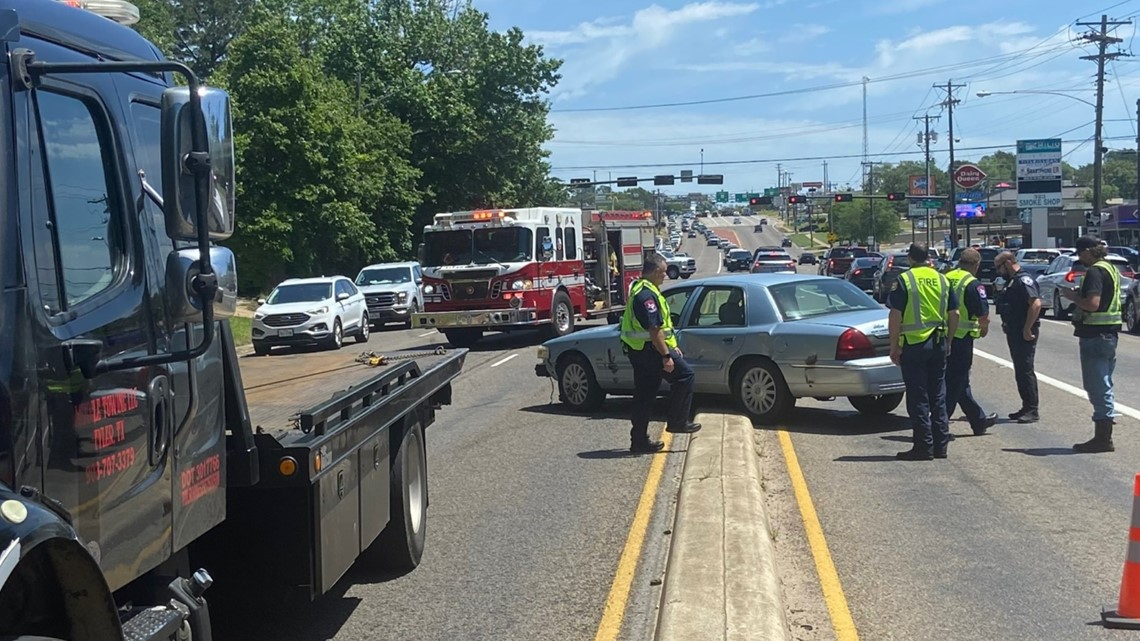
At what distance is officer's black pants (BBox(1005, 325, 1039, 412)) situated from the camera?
1285cm

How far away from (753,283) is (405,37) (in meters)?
47.0

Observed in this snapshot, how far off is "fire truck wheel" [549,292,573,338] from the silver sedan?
10484mm

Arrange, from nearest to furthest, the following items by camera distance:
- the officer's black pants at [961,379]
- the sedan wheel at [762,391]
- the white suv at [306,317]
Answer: the officer's black pants at [961,379], the sedan wheel at [762,391], the white suv at [306,317]

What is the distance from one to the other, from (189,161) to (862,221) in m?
134

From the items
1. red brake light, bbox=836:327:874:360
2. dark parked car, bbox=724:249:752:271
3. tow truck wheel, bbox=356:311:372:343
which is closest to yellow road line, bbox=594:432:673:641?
red brake light, bbox=836:327:874:360

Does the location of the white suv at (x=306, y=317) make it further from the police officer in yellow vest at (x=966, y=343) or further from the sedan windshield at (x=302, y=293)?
the police officer in yellow vest at (x=966, y=343)

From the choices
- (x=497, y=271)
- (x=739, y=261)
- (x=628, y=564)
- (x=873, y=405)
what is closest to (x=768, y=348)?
(x=873, y=405)

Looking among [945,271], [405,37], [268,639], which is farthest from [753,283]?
[405,37]

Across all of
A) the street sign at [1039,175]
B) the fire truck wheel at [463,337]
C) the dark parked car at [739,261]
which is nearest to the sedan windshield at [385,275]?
the fire truck wheel at [463,337]

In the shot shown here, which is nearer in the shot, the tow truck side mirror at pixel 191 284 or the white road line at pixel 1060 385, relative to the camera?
the tow truck side mirror at pixel 191 284

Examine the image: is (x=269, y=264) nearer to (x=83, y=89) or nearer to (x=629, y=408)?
(x=629, y=408)

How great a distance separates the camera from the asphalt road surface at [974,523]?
6336 millimetres

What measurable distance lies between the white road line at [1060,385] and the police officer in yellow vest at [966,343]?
210 centimetres

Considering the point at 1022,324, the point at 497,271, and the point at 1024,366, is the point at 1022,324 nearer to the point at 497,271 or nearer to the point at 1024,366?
the point at 1024,366
